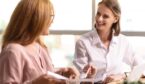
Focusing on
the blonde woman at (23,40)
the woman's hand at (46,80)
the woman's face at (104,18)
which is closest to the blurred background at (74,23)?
the woman's face at (104,18)

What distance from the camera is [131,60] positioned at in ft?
8.98

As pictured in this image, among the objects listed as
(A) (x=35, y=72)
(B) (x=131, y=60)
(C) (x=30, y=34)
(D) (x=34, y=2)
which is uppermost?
(D) (x=34, y=2)

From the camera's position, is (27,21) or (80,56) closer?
(27,21)

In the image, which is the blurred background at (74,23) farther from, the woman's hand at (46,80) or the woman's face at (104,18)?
the woman's hand at (46,80)

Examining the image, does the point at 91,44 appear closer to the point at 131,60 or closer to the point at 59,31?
the point at 131,60

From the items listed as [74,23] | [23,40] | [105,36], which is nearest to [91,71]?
[23,40]

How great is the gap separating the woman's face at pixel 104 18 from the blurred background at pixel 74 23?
26.8 inches

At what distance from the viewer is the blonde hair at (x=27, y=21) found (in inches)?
68.1

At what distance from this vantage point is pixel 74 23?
11.6ft

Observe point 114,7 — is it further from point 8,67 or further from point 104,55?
point 8,67

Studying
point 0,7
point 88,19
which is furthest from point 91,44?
point 0,7

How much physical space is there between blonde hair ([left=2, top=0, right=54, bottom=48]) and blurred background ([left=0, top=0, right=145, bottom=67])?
1524 mm

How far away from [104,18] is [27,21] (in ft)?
3.69

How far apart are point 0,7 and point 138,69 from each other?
2249mm
